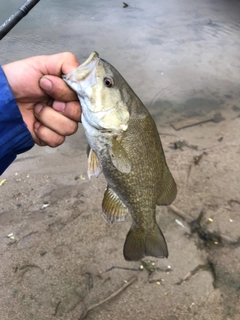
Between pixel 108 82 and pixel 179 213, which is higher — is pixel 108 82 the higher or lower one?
the higher one

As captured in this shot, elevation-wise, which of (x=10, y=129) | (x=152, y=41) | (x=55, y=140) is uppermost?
(x=10, y=129)

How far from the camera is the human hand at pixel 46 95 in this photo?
1568mm

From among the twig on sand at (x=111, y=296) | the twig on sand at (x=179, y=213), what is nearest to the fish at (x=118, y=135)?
the twig on sand at (x=111, y=296)

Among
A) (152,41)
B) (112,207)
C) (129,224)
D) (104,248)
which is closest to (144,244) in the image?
(112,207)

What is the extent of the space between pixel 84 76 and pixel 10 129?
0.40 meters

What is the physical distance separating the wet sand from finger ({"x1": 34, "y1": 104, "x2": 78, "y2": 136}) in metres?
1.17

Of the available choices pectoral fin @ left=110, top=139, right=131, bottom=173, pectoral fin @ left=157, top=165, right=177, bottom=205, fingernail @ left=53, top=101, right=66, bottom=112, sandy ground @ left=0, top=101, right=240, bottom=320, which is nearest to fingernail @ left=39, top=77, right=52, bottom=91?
fingernail @ left=53, top=101, right=66, bottom=112

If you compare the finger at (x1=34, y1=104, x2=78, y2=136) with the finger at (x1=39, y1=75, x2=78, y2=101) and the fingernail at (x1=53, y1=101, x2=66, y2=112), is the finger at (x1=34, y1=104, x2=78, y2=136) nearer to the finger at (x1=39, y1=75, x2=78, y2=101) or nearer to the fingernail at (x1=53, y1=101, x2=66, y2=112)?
the fingernail at (x1=53, y1=101, x2=66, y2=112)

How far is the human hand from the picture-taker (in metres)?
1.57

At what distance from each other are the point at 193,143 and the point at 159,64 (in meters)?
1.65

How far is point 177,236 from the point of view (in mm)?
2771

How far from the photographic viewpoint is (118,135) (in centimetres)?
151

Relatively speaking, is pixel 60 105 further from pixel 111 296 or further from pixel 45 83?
pixel 111 296

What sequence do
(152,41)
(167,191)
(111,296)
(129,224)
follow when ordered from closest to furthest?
(167,191) < (111,296) < (129,224) < (152,41)
